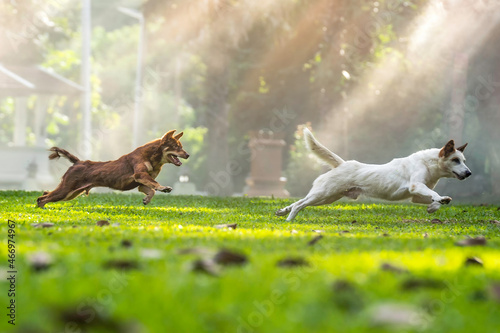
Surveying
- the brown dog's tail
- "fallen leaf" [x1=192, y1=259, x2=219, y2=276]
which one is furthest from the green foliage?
"fallen leaf" [x1=192, y1=259, x2=219, y2=276]

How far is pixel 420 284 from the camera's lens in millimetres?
3529

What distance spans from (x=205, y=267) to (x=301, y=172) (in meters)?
29.7

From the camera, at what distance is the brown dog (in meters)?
10.2

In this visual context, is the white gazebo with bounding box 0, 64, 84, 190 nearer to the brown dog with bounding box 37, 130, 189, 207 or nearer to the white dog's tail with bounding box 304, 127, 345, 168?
the brown dog with bounding box 37, 130, 189, 207

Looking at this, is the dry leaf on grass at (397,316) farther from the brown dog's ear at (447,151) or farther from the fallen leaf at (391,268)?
the brown dog's ear at (447,151)

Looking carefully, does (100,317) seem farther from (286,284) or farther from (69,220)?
(69,220)

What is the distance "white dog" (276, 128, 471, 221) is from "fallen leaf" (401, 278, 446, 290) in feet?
19.9

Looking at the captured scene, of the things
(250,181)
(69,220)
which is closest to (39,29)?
(250,181)

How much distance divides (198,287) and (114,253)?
4.02ft

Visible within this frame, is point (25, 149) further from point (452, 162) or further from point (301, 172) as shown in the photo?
point (452, 162)

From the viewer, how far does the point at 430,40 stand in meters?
32.3

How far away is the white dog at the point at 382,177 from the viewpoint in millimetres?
9867

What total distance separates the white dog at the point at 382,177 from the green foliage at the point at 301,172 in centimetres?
2177

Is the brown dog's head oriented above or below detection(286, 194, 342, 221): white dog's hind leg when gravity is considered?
above
